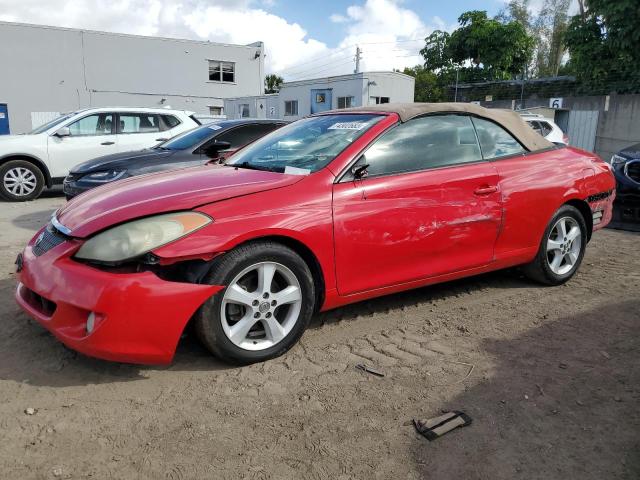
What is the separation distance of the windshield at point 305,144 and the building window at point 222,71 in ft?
105

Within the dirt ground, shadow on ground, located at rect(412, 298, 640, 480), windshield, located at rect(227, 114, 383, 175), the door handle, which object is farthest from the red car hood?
shadow on ground, located at rect(412, 298, 640, 480)

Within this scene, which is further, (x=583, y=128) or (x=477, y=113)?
(x=583, y=128)

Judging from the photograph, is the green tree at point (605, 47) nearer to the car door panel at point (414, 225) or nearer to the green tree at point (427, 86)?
the car door panel at point (414, 225)

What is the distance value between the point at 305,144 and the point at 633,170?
5.29m

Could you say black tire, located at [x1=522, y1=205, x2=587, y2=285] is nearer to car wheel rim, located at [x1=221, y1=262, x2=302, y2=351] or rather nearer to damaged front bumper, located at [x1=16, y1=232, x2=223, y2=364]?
car wheel rim, located at [x1=221, y1=262, x2=302, y2=351]

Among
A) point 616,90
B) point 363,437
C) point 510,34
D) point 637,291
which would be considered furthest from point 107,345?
point 510,34

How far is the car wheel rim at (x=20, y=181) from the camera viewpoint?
928 centimetres

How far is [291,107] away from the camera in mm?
26422

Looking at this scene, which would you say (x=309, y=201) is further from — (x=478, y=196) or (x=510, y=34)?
(x=510, y=34)

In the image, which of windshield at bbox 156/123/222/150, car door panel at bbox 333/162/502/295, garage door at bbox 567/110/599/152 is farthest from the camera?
garage door at bbox 567/110/599/152

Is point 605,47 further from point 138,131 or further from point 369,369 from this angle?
point 369,369

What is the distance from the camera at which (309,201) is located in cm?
322

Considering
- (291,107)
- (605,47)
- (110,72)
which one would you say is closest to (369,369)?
(605,47)

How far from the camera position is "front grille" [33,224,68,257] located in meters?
3.06
